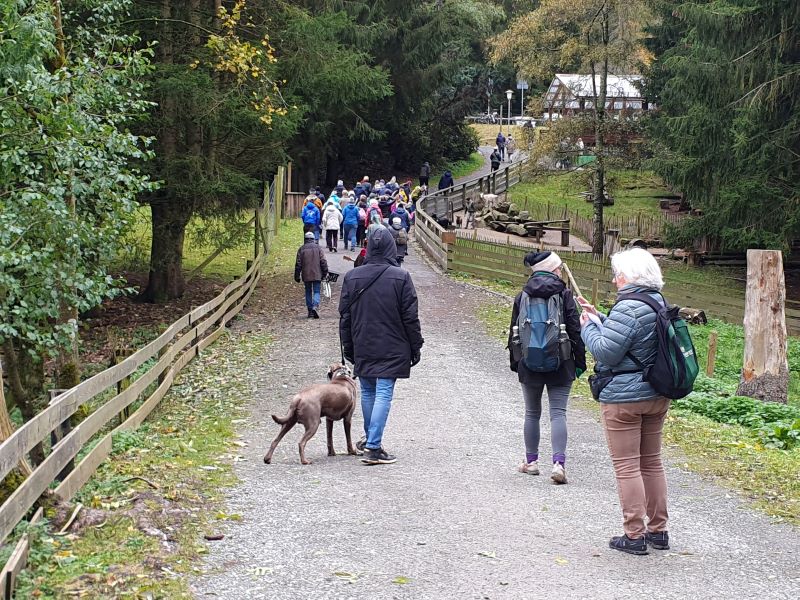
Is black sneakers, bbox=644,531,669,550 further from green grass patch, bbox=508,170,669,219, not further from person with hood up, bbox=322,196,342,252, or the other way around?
green grass patch, bbox=508,170,669,219

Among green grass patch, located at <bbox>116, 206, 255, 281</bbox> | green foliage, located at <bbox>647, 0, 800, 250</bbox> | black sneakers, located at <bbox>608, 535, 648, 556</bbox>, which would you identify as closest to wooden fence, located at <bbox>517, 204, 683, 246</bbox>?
green foliage, located at <bbox>647, 0, 800, 250</bbox>

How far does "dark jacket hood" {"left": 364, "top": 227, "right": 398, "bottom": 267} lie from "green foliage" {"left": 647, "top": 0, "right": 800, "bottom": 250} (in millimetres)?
19389

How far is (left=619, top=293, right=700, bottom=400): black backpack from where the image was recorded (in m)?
6.01

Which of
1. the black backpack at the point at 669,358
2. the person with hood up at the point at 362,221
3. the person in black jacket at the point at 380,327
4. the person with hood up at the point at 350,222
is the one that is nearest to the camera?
the black backpack at the point at 669,358

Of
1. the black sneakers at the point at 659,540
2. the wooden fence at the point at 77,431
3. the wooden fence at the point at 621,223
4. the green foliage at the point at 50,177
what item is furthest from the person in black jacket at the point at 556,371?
the wooden fence at the point at 621,223

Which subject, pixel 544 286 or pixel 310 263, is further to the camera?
pixel 310 263

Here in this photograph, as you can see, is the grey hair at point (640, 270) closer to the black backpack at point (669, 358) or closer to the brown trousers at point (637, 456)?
the black backpack at point (669, 358)

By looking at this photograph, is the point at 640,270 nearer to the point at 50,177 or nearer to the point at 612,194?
the point at 50,177

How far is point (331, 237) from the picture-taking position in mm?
30609

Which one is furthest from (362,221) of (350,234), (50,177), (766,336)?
(50,177)

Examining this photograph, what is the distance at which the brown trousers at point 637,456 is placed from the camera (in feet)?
20.5

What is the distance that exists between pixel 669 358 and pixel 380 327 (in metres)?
3.03

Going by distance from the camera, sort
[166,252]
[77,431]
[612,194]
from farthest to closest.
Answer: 1. [612,194]
2. [166,252]
3. [77,431]

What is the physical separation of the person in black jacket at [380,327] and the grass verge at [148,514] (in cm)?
134
